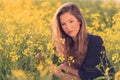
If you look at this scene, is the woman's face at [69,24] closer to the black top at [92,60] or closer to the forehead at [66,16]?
the forehead at [66,16]

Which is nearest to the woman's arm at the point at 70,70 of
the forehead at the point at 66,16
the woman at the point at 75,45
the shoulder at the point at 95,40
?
the woman at the point at 75,45

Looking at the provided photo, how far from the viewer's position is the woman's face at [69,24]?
5.35 m

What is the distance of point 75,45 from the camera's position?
5570mm

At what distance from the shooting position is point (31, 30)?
6.07m

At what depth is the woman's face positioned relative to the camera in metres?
5.35

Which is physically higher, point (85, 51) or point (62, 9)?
point (62, 9)

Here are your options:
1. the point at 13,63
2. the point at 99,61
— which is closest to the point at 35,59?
the point at 13,63

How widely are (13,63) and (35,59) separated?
0.29m

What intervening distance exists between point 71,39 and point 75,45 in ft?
0.26

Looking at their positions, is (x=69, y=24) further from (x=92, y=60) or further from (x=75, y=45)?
(x=92, y=60)

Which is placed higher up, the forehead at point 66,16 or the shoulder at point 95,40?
the forehead at point 66,16

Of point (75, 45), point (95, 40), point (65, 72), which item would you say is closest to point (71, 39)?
point (75, 45)

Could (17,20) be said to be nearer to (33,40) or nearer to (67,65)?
A: (33,40)

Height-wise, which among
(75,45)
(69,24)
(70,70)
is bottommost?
(70,70)
